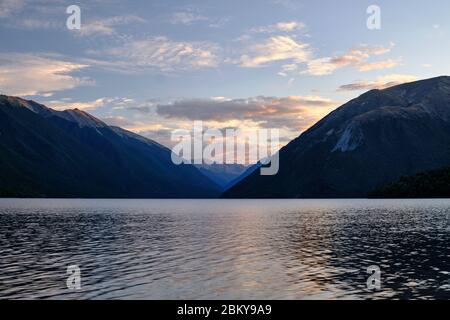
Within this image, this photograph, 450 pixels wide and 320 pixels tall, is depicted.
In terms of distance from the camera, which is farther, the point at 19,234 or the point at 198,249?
the point at 19,234

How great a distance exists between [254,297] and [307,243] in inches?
1829

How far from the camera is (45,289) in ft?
148

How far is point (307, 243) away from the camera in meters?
88.1

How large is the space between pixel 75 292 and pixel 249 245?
45514mm

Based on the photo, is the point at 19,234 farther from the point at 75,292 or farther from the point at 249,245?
the point at 75,292

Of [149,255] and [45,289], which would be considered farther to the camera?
[149,255]

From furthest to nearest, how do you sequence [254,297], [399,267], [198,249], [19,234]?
[19,234], [198,249], [399,267], [254,297]

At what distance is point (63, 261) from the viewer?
6431 cm

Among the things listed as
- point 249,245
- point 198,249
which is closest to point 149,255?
point 198,249
